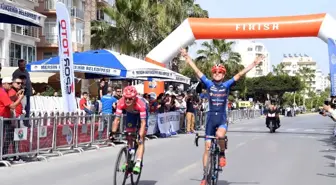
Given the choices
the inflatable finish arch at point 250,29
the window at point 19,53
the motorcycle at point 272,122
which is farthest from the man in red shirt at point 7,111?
the window at point 19,53

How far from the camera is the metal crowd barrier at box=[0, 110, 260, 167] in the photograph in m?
12.0

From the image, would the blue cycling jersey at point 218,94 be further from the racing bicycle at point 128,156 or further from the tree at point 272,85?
the tree at point 272,85

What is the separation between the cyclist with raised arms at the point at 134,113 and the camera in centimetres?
848

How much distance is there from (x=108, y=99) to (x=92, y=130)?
91.1 inches

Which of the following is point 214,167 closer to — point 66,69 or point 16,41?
point 66,69

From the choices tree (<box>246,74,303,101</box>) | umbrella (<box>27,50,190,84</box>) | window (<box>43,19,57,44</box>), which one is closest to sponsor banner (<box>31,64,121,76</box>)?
umbrella (<box>27,50,190,84</box>)

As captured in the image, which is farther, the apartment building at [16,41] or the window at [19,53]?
the window at [19,53]

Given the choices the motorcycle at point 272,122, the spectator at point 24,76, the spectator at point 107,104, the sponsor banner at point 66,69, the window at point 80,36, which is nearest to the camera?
the spectator at point 24,76

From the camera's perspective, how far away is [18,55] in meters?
42.9

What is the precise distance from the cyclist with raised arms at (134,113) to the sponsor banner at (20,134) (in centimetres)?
415

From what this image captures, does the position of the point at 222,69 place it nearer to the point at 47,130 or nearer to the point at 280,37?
the point at 47,130

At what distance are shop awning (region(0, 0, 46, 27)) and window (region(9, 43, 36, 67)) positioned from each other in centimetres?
2765

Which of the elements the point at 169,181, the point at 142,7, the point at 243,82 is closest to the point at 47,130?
the point at 169,181

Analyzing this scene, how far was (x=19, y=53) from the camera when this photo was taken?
43.1 meters
